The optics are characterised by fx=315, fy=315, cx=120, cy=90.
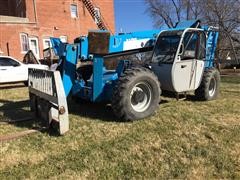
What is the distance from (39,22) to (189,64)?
20777 mm

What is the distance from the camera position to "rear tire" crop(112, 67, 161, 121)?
20.6 ft

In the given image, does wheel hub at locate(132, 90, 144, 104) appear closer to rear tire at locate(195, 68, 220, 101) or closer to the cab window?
the cab window

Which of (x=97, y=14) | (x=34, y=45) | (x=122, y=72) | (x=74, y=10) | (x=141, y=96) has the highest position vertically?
(x=74, y=10)

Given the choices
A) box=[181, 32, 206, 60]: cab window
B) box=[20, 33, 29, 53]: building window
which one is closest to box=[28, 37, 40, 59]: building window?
box=[20, 33, 29, 53]: building window

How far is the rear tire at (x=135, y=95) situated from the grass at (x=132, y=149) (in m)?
0.23

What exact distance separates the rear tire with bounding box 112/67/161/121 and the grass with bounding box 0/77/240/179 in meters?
0.23

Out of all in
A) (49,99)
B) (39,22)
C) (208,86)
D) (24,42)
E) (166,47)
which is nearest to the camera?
(49,99)

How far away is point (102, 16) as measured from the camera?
31766mm

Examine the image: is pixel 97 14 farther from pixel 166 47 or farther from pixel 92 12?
pixel 166 47

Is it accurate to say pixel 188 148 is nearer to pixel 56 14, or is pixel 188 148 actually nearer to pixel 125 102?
pixel 125 102

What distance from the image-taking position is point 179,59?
24.4 feet

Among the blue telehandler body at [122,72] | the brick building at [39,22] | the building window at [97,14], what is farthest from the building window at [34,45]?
the blue telehandler body at [122,72]

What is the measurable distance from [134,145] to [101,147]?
552mm

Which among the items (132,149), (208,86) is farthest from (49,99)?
(208,86)
